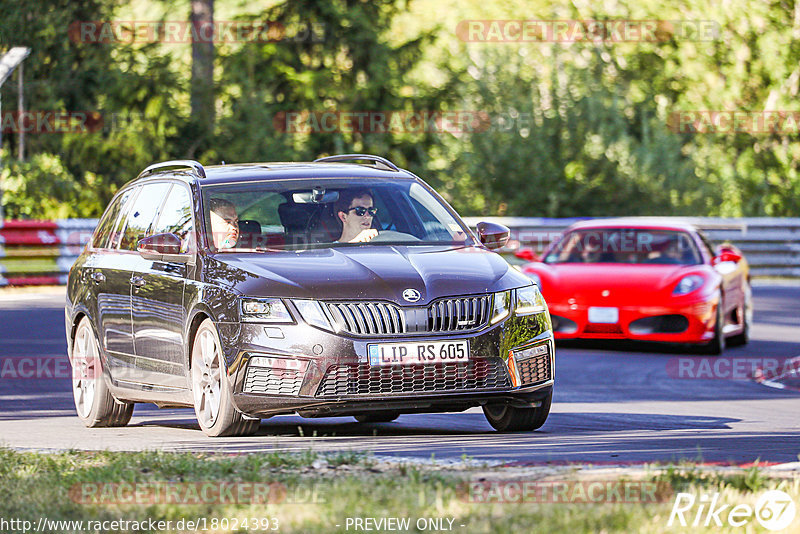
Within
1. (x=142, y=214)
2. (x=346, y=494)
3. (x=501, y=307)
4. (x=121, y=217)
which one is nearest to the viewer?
(x=346, y=494)

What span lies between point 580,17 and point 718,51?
4062 mm

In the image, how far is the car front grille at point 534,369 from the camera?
31.1 feet

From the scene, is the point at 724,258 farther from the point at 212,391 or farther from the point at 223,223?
the point at 212,391

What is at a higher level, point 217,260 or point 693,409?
point 217,260

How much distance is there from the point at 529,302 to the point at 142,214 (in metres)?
3.12

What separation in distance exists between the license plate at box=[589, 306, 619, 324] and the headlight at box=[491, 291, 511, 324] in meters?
7.68

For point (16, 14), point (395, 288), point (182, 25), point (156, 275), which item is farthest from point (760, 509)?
point (182, 25)

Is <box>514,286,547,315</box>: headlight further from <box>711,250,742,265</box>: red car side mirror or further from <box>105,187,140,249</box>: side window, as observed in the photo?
<box>711,250,742,265</box>: red car side mirror

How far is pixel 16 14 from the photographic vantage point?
32.3 metres

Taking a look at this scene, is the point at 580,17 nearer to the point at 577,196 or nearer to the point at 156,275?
the point at 577,196

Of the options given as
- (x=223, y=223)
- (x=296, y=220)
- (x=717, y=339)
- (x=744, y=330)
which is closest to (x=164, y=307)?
(x=223, y=223)

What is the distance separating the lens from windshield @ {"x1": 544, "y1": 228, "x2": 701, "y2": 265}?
17.7 meters

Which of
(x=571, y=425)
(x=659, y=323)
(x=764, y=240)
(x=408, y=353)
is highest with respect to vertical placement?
(x=408, y=353)

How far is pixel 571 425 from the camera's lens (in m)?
10.6
